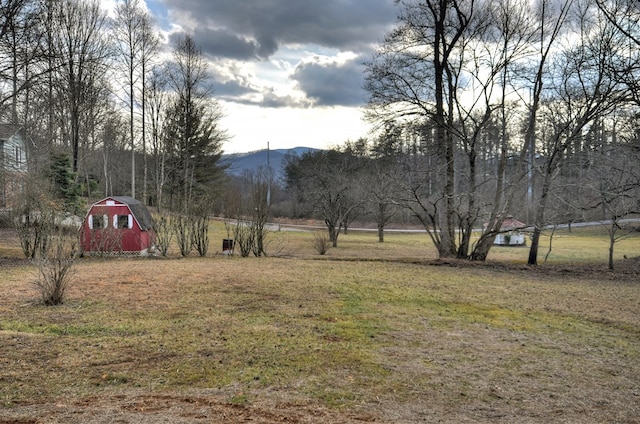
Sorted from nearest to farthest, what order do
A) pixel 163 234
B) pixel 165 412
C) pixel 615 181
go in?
1. pixel 165 412
2. pixel 615 181
3. pixel 163 234

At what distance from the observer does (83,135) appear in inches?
1191

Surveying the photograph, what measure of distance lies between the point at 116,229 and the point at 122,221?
0.58 meters

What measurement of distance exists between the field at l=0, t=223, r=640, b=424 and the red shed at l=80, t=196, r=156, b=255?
6102 mm

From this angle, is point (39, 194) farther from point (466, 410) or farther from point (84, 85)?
point (466, 410)

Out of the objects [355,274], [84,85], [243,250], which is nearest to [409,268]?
[355,274]

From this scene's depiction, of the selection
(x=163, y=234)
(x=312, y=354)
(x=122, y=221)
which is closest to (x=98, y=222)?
(x=122, y=221)

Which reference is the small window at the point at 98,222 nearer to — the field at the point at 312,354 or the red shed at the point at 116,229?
the red shed at the point at 116,229

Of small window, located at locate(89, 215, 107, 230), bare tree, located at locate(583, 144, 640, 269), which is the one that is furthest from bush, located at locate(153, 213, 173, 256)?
bare tree, located at locate(583, 144, 640, 269)

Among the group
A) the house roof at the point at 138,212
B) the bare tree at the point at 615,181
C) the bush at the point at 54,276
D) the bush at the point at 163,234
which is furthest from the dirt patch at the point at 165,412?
the house roof at the point at 138,212

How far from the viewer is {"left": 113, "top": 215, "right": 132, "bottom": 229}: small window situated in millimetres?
16328

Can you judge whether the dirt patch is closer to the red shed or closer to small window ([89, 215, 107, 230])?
the red shed

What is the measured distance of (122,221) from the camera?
54.1 feet

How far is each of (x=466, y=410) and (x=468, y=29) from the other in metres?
15.3

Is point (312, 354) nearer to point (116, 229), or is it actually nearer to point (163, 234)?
point (163, 234)
